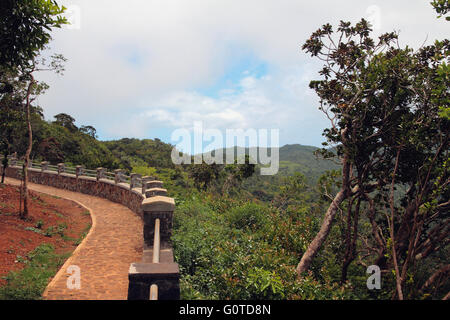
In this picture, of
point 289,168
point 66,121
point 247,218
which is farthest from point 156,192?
point 289,168

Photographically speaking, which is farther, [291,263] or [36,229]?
[36,229]

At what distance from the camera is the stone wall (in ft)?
53.7

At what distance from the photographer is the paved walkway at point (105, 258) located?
24.0 ft

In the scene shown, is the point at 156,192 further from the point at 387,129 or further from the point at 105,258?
the point at 387,129

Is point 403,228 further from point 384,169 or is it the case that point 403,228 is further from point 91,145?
point 91,145

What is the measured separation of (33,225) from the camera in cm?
1241

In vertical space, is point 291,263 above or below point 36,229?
below

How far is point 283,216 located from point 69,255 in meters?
9.51

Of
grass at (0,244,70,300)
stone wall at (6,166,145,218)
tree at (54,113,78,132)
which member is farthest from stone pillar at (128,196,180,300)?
tree at (54,113,78,132)

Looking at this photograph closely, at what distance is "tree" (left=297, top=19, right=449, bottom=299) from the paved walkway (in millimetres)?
5775

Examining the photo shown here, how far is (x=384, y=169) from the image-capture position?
1059 cm

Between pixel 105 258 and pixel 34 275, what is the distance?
1996 mm
